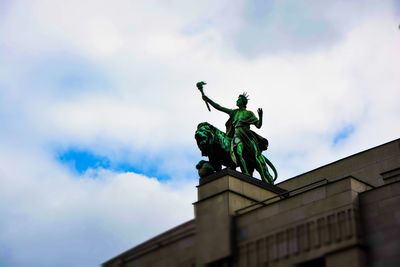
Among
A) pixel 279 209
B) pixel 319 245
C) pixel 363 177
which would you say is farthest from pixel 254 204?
pixel 363 177

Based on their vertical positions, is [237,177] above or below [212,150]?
below

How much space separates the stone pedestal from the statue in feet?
4.81

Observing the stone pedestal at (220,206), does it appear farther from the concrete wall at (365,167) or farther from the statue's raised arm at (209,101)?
the concrete wall at (365,167)

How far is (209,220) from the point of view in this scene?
119 ft

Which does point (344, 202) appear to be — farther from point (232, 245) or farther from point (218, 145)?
point (218, 145)

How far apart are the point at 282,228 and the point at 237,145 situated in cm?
662

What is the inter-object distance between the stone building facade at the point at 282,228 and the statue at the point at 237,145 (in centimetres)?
142

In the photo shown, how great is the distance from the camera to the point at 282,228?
111 feet

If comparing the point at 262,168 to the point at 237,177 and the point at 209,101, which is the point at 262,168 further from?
the point at 209,101

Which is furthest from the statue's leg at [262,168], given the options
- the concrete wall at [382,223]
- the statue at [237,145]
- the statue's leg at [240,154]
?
the concrete wall at [382,223]

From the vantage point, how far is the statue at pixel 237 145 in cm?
3891

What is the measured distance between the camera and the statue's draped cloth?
40000 mm

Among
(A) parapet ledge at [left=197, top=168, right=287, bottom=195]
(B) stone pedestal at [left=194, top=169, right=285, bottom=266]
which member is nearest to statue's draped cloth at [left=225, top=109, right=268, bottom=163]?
(A) parapet ledge at [left=197, top=168, right=287, bottom=195]

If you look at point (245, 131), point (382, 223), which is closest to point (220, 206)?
point (245, 131)
